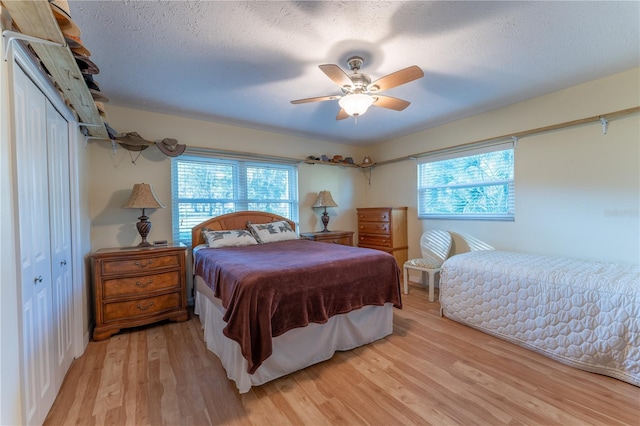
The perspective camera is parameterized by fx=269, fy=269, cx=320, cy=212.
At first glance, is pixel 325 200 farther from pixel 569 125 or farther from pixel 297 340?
pixel 569 125

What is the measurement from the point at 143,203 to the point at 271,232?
150 centimetres

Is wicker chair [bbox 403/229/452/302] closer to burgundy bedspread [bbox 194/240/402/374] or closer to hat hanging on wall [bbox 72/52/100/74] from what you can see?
burgundy bedspread [bbox 194/240/402/374]

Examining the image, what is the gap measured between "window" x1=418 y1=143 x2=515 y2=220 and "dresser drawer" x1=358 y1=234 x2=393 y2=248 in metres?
0.66

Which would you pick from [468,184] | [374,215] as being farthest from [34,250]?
[468,184]

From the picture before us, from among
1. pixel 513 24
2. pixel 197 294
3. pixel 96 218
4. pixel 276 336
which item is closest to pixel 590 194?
pixel 513 24

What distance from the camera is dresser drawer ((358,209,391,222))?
430 centimetres

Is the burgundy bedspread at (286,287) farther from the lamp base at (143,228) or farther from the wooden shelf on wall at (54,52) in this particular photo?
the wooden shelf on wall at (54,52)

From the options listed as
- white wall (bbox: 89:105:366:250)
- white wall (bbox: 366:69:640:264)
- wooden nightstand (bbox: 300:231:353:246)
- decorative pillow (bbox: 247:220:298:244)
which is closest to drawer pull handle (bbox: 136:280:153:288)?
white wall (bbox: 89:105:366:250)

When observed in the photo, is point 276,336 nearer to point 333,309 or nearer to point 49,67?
point 333,309

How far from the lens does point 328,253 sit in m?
2.64

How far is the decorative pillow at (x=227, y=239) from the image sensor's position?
3184 millimetres

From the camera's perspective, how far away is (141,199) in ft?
9.52

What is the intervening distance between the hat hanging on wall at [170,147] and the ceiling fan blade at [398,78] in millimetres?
2424

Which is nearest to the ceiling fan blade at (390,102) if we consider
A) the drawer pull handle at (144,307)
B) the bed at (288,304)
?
the bed at (288,304)
